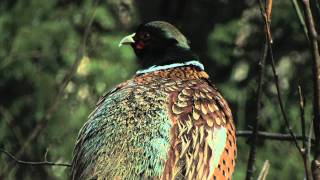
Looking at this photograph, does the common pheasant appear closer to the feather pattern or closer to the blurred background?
the feather pattern

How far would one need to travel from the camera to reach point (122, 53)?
9.55 meters

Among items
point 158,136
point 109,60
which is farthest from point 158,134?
point 109,60

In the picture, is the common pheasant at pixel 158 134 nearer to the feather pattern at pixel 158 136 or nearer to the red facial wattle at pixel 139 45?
the feather pattern at pixel 158 136

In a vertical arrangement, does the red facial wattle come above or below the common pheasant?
above

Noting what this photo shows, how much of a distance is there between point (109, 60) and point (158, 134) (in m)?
4.52

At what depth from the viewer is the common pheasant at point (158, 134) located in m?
5.08

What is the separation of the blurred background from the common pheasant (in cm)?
296

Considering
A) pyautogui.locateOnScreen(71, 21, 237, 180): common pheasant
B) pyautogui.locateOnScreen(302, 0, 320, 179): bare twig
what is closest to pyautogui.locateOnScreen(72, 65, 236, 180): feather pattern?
pyautogui.locateOnScreen(71, 21, 237, 180): common pheasant

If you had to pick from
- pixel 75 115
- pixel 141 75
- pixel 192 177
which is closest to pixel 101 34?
pixel 75 115

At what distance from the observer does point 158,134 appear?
203 inches

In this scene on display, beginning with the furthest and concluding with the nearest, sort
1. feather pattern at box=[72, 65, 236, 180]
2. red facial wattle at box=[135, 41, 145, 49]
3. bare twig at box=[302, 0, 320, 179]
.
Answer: red facial wattle at box=[135, 41, 145, 49]
feather pattern at box=[72, 65, 236, 180]
bare twig at box=[302, 0, 320, 179]

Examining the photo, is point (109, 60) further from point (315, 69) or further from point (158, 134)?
point (315, 69)

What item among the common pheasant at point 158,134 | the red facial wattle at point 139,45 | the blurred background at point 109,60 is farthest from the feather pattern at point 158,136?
the blurred background at point 109,60

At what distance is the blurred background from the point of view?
9086 mm
